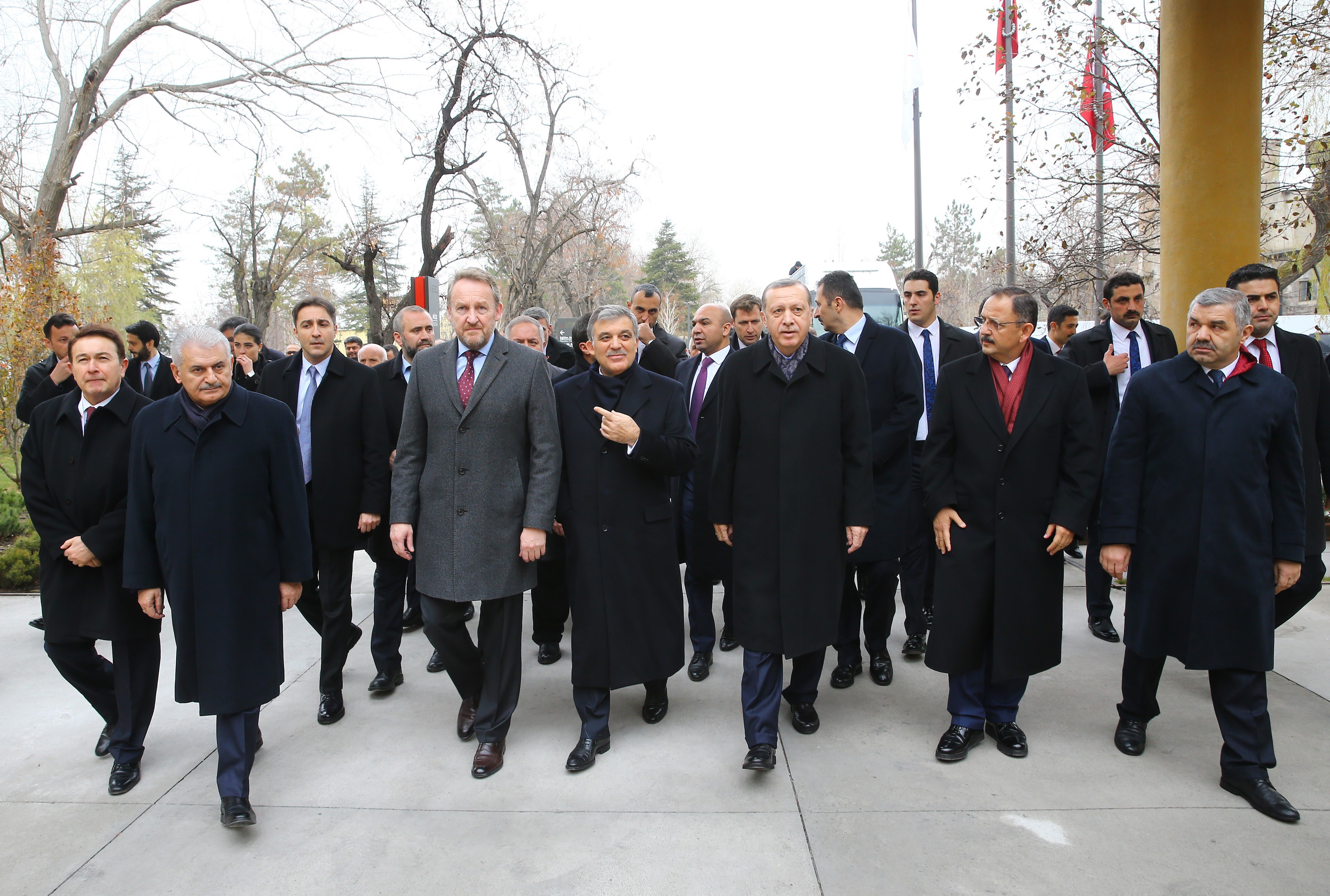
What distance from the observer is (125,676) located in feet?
12.0

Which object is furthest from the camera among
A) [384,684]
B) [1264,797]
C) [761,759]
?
[384,684]

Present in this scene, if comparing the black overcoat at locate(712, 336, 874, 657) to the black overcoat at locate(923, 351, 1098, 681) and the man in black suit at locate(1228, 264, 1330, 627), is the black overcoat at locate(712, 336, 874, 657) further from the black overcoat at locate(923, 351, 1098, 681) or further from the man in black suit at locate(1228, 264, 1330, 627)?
the man in black suit at locate(1228, 264, 1330, 627)

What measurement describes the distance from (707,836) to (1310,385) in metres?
3.36

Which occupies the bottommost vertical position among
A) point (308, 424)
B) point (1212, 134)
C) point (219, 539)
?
point (219, 539)

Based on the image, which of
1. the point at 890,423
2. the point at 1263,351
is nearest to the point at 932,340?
the point at 890,423

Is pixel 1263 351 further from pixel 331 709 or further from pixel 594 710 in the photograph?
pixel 331 709

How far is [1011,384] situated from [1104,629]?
2394 mm

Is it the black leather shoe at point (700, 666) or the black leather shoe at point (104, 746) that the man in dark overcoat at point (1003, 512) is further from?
the black leather shoe at point (104, 746)

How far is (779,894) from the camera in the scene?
2.70m

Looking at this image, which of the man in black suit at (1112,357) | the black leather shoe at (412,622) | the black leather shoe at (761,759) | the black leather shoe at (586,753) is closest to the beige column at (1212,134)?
the man in black suit at (1112,357)

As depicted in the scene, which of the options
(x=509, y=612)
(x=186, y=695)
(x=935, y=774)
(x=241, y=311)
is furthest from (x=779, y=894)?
(x=241, y=311)

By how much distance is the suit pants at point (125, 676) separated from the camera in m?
3.63

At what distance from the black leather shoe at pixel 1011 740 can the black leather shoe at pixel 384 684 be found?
3.08m

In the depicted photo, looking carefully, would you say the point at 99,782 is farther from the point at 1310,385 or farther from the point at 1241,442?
the point at 1310,385
